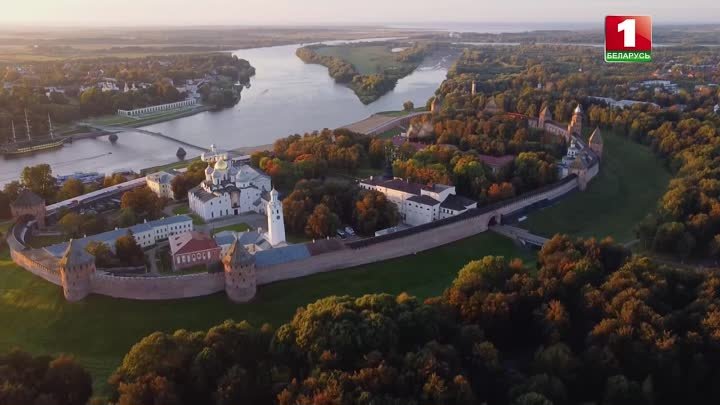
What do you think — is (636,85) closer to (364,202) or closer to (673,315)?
(364,202)

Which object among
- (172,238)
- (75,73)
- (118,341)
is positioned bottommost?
(118,341)

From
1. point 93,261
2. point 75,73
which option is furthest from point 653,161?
point 75,73

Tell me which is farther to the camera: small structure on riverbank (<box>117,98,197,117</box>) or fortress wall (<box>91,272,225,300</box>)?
small structure on riverbank (<box>117,98,197,117</box>)

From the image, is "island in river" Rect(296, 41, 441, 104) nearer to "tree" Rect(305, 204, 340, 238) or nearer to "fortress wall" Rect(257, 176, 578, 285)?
"fortress wall" Rect(257, 176, 578, 285)

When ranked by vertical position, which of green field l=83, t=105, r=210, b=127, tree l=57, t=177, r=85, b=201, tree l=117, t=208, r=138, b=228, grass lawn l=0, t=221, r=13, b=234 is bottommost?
grass lawn l=0, t=221, r=13, b=234

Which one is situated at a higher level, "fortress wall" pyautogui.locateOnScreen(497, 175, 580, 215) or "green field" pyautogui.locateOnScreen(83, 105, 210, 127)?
"green field" pyautogui.locateOnScreen(83, 105, 210, 127)

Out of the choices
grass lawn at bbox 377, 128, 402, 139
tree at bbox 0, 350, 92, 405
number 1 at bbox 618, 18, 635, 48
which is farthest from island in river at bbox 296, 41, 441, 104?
tree at bbox 0, 350, 92, 405
